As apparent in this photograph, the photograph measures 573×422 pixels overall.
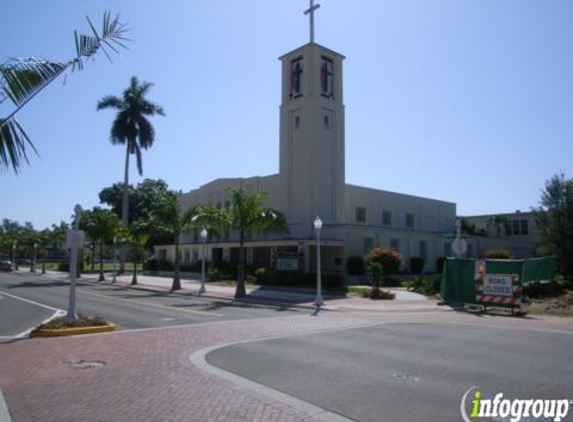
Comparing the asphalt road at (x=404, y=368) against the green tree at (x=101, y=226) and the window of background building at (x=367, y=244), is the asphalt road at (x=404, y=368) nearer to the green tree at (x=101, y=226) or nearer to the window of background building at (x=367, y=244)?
the window of background building at (x=367, y=244)

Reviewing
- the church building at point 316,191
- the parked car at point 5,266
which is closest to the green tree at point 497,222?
the church building at point 316,191

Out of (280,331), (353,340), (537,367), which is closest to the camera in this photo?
(537,367)

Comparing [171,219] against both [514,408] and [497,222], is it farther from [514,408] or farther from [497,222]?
[497,222]

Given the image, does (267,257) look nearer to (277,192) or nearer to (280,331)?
(277,192)

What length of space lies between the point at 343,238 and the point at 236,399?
29.8 metres

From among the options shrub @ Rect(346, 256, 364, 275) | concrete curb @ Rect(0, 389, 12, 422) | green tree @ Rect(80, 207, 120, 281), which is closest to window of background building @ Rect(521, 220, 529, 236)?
shrub @ Rect(346, 256, 364, 275)

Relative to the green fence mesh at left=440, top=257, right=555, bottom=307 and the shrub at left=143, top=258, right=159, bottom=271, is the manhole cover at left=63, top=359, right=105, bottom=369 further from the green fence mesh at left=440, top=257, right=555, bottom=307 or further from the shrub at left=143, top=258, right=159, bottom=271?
the shrub at left=143, top=258, right=159, bottom=271

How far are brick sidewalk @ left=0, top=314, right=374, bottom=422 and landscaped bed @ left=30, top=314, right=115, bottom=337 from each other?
0.67 metres

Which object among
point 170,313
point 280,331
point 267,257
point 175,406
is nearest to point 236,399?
point 175,406

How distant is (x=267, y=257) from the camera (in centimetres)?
4400

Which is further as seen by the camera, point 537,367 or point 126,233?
point 126,233

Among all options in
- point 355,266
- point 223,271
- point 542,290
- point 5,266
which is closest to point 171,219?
point 223,271

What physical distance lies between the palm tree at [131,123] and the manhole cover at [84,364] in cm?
4412

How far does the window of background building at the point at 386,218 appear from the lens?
48.9 metres
